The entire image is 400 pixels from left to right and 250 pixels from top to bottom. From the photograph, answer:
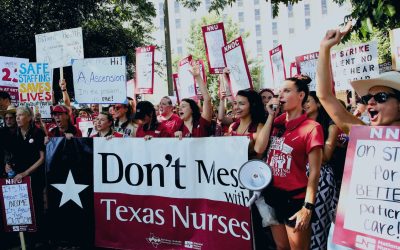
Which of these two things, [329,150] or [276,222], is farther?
[329,150]

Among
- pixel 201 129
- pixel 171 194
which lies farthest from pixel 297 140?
pixel 201 129

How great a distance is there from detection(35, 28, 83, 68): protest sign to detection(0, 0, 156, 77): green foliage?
7.95 meters

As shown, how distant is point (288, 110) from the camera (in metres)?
3.46

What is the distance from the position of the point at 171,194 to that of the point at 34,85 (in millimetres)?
3629

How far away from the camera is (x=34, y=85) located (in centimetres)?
679

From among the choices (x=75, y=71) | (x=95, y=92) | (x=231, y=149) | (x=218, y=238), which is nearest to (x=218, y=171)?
(x=231, y=149)

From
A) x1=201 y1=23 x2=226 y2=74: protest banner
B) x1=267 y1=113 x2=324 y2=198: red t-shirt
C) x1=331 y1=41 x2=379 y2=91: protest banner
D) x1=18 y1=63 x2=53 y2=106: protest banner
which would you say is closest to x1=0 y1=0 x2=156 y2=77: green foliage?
x1=18 y1=63 x2=53 y2=106: protest banner

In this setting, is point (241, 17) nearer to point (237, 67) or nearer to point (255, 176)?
point (237, 67)

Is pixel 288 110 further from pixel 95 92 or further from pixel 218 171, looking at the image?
pixel 95 92

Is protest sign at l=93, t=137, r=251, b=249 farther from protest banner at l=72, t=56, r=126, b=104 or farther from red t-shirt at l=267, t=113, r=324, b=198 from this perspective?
protest banner at l=72, t=56, r=126, b=104

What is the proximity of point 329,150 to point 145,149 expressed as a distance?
2039 mm

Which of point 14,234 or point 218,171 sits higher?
point 218,171

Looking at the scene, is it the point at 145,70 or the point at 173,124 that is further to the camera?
the point at 145,70

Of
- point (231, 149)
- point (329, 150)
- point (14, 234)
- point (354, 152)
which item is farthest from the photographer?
point (14, 234)
